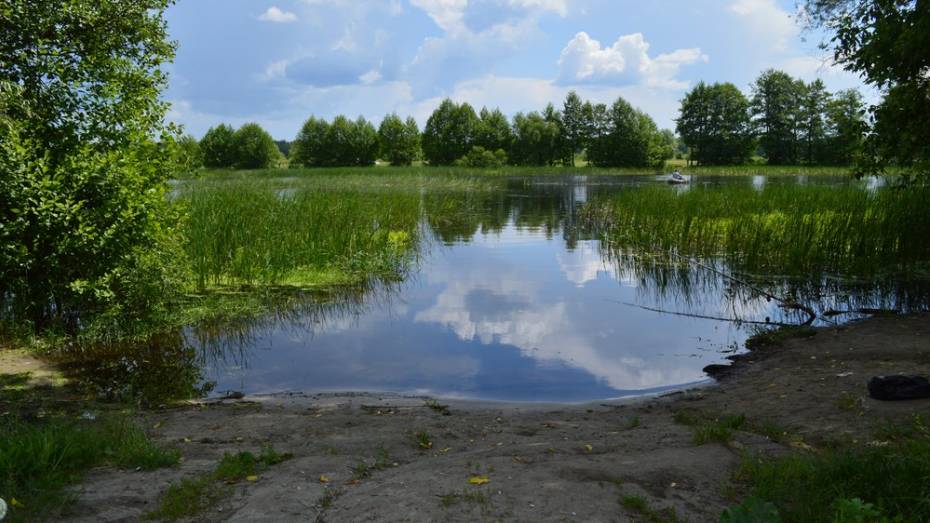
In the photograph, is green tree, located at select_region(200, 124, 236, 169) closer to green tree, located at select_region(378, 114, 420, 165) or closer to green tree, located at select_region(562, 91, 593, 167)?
green tree, located at select_region(378, 114, 420, 165)

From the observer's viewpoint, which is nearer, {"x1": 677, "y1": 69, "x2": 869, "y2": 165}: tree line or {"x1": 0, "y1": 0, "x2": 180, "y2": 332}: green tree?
{"x1": 0, "y1": 0, "x2": 180, "y2": 332}: green tree

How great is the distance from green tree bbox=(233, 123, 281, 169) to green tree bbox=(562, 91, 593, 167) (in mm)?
42781

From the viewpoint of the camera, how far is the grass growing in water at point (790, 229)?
41.8ft

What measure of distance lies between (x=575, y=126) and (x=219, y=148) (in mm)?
51776

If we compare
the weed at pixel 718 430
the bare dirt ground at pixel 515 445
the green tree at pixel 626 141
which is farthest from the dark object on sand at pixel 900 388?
the green tree at pixel 626 141

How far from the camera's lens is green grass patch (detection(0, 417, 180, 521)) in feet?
12.4

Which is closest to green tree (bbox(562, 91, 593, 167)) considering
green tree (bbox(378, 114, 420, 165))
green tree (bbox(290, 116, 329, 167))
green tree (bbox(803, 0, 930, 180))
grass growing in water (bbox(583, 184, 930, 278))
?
green tree (bbox(378, 114, 420, 165))

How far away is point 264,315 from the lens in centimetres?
1102

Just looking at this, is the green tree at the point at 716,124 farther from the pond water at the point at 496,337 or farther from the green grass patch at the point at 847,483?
the green grass patch at the point at 847,483

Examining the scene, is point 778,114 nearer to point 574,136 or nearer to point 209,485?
point 574,136

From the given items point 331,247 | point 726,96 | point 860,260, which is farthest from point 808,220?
point 726,96

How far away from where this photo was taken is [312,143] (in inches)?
3681

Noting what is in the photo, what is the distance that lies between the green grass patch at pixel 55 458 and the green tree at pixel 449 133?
88.9 metres

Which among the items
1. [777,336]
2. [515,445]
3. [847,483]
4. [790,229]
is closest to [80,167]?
A: [515,445]
